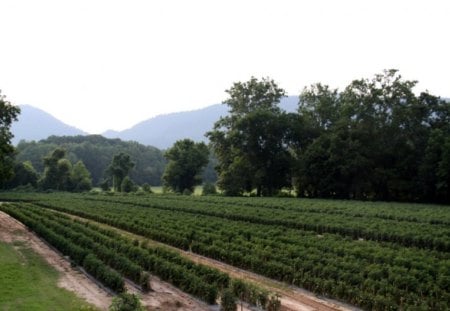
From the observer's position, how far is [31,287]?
16500mm

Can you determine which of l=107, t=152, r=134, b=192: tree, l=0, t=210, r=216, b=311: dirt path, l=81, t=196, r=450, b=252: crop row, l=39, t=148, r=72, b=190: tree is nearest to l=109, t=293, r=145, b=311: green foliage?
l=0, t=210, r=216, b=311: dirt path

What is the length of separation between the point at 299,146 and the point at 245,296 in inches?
2588

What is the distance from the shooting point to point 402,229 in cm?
2766

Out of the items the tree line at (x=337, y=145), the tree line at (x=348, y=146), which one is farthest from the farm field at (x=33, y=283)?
the tree line at (x=348, y=146)

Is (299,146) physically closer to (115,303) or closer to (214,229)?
(214,229)

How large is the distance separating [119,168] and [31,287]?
83038 millimetres

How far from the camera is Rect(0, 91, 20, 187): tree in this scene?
36375mm

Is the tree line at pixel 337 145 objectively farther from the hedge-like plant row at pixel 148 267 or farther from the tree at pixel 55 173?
the hedge-like plant row at pixel 148 267

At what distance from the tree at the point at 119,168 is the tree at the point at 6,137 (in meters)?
57.8

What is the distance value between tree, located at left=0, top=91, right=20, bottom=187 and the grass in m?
15.5

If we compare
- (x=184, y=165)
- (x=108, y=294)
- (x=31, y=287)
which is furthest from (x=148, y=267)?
(x=184, y=165)

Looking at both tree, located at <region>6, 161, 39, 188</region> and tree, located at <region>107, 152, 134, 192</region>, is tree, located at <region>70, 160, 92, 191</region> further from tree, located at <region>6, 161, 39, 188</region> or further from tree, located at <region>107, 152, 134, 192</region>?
tree, located at <region>6, 161, 39, 188</region>

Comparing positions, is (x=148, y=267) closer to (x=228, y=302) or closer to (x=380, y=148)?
(x=228, y=302)

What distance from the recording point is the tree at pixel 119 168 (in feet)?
322
